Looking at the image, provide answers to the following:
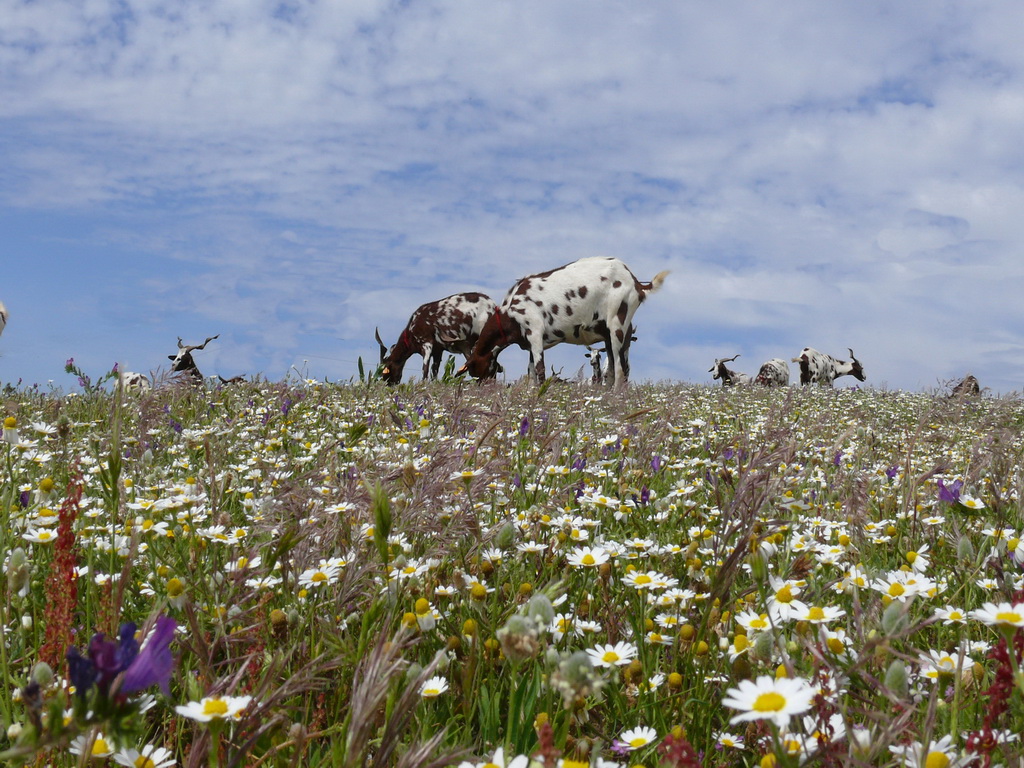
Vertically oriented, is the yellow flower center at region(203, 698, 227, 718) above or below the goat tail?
below

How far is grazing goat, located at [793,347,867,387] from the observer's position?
105ft

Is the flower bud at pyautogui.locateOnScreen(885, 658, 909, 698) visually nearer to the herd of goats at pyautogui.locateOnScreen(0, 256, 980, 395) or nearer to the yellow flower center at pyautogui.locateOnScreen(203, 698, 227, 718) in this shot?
the yellow flower center at pyautogui.locateOnScreen(203, 698, 227, 718)

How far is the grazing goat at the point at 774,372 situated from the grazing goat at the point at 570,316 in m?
15.8

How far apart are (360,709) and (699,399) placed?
39.1ft

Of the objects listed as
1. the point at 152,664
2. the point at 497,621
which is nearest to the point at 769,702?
the point at 152,664

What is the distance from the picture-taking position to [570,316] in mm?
19156

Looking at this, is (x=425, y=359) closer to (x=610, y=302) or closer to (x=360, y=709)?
(x=610, y=302)

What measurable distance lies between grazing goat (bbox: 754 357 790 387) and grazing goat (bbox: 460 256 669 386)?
15.8 metres

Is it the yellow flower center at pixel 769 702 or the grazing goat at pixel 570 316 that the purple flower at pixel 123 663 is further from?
the grazing goat at pixel 570 316

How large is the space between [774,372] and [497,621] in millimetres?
32719

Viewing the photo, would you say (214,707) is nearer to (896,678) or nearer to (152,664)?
(152,664)

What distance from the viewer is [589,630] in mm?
2867

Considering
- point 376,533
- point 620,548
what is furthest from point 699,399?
point 376,533

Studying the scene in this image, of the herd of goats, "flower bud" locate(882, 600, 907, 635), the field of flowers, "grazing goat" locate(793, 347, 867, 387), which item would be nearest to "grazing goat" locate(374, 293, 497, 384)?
the herd of goats
